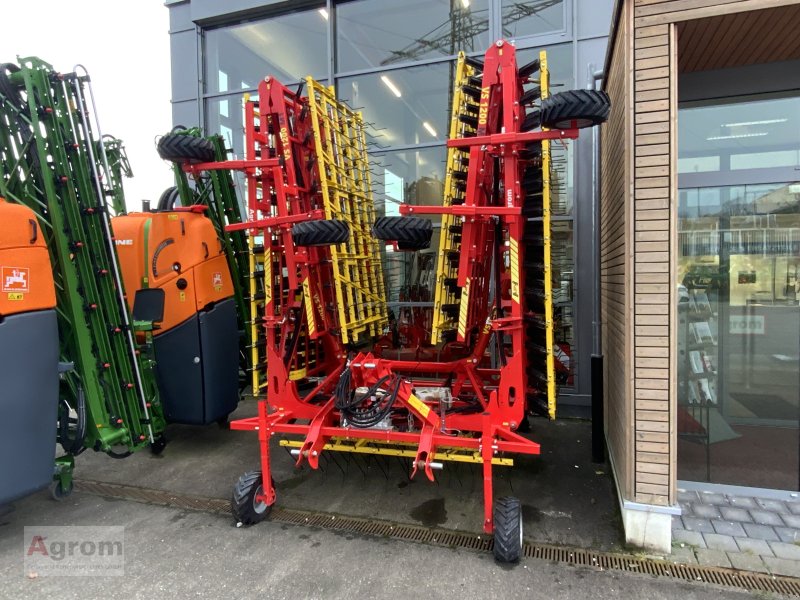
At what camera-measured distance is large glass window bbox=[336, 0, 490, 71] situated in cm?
640

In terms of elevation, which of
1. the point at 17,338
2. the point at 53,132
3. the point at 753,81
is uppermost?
the point at 753,81

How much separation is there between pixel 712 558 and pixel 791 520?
0.91 meters

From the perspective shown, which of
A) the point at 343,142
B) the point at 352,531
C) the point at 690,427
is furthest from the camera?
the point at 343,142

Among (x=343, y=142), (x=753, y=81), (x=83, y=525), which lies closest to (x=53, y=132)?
(x=343, y=142)

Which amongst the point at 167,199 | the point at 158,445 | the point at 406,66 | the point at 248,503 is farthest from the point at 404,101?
the point at 248,503

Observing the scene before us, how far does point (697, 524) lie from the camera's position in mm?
3379

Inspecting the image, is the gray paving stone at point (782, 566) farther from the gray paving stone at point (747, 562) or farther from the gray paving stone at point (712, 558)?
the gray paving stone at point (712, 558)

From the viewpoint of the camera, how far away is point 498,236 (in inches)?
163

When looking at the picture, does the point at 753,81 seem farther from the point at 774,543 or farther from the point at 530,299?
the point at 774,543

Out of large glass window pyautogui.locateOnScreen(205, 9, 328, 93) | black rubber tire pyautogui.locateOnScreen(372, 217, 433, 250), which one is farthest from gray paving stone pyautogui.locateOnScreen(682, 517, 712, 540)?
large glass window pyautogui.locateOnScreen(205, 9, 328, 93)

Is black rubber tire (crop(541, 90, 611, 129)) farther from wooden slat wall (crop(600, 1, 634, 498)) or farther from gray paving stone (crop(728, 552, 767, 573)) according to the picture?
gray paving stone (crop(728, 552, 767, 573))

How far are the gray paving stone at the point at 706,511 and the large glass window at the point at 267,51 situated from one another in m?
6.95

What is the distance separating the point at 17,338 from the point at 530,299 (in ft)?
12.5

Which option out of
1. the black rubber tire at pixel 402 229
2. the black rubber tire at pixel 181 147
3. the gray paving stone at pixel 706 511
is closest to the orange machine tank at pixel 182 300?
the black rubber tire at pixel 181 147
